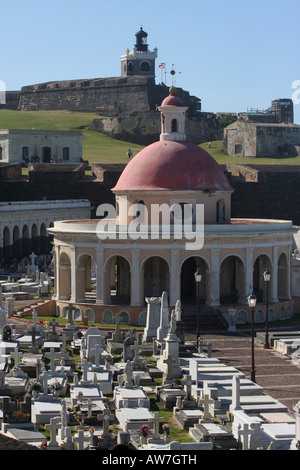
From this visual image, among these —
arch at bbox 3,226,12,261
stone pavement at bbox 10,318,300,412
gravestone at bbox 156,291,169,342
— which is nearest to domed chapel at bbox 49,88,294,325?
stone pavement at bbox 10,318,300,412

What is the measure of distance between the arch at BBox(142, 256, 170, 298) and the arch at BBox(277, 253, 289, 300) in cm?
494

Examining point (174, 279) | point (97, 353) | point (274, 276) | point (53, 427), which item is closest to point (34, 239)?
point (274, 276)

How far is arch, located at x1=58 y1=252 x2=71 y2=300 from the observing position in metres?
42.3

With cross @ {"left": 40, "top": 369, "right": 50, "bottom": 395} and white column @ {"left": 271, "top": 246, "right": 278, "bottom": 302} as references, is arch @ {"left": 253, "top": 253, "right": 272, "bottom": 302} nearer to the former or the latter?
white column @ {"left": 271, "top": 246, "right": 278, "bottom": 302}

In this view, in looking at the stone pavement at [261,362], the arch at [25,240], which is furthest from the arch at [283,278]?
the arch at [25,240]

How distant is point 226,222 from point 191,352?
11.3 m

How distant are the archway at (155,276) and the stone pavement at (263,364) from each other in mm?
4364

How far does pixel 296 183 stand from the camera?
7562 cm

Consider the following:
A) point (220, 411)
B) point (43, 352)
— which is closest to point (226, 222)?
point (43, 352)

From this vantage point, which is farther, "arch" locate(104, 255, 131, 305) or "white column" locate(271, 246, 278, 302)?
"arch" locate(104, 255, 131, 305)

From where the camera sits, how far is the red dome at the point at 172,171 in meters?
41.6

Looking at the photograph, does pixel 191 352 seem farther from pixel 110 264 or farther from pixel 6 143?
pixel 6 143

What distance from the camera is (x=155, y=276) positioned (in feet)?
136

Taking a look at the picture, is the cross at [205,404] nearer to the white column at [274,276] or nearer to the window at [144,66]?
the white column at [274,276]
